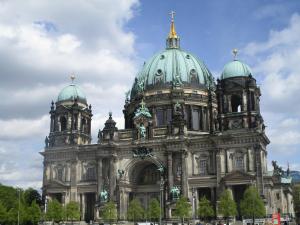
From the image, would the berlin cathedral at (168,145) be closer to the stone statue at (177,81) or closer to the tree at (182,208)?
the stone statue at (177,81)

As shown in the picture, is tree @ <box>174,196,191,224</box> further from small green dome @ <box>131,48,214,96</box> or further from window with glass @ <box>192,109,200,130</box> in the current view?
small green dome @ <box>131,48,214,96</box>

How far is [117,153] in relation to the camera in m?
81.4

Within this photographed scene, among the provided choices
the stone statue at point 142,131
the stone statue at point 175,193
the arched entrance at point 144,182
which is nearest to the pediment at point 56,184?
the arched entrance at point 144,182

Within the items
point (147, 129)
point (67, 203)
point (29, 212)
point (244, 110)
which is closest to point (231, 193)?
point (244, 110)

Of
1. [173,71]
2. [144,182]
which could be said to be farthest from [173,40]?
[144,182]

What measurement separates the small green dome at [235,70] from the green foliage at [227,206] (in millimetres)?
21377

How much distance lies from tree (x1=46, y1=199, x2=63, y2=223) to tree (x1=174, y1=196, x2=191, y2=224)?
64.7ft

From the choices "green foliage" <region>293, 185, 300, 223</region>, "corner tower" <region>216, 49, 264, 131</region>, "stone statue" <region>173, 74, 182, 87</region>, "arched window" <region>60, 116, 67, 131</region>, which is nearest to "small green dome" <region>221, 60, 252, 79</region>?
"corner tower" <region>216, 49, 264, 131</region>

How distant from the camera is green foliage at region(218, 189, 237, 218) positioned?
65688 millimetres

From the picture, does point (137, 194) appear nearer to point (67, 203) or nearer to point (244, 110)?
point (67, 203)

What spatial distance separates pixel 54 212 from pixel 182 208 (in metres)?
22.2

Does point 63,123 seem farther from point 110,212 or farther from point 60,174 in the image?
point 110,212

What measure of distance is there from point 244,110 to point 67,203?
3418cm

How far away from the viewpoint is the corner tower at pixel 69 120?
8690 centimetres
